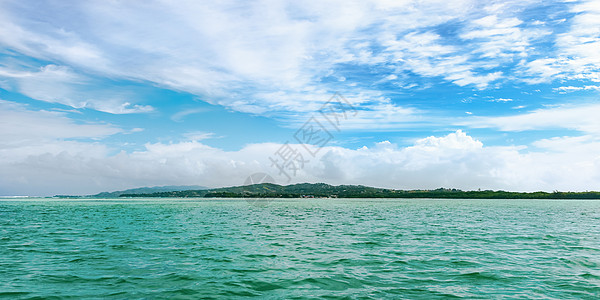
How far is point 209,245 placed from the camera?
3109cm

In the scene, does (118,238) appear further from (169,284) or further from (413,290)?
(413,290)

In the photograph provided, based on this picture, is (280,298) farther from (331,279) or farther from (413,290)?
(413,290)

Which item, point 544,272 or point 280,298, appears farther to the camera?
point 544,272

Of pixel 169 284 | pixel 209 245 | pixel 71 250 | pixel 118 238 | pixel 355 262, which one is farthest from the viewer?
pixel 118 238

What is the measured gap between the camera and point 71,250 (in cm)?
2841

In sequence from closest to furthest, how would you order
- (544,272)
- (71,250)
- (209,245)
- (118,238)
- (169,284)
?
(169,284), (544,272), (71,250), (209,245), (118,238)

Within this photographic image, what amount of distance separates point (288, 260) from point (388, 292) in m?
9.08

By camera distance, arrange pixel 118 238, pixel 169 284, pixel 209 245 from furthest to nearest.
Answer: pixel 118 238
pixel 209 245
pixel 169 284

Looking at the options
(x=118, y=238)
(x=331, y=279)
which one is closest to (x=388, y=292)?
(x=331, y=279)

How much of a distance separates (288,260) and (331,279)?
5790 millimetres

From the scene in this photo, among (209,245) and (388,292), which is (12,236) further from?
(388,292)

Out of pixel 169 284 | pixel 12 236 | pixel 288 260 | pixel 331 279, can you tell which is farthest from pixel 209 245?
pixel 12 236

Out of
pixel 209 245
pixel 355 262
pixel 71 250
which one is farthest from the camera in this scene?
pixel 209 245

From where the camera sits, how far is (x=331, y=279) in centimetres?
1908
